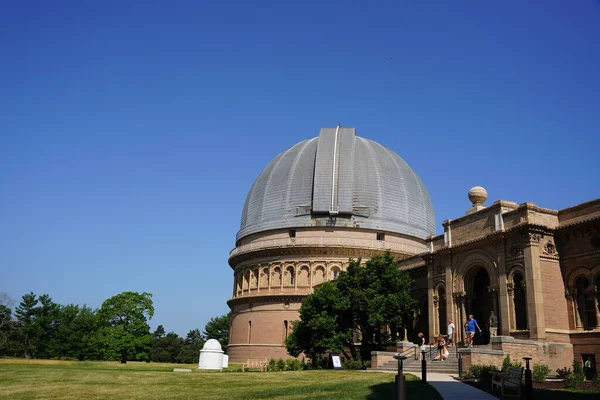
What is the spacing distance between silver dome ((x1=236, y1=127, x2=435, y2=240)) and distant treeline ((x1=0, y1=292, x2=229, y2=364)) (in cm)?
1496

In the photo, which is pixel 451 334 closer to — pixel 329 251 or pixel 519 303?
pixel 519 303

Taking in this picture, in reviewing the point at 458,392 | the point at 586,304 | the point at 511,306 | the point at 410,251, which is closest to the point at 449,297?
the point at 511,306

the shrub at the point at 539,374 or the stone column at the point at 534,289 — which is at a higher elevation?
the stone column at the point at 534,289

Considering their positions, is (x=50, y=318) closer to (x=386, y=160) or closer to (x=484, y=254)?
(x=386, y=160)

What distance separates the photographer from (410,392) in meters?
15.6

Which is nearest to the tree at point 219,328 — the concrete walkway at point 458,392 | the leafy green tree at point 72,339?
the leafy green tree at point 72,339

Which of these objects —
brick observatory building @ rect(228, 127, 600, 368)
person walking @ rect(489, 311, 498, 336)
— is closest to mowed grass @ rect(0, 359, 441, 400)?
brick observatory building @ rect(228, 127, 600, 368)

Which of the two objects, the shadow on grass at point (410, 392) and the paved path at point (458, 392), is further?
the paved path at point (458, 392)

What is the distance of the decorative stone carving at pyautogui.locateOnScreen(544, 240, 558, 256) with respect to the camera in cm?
2739

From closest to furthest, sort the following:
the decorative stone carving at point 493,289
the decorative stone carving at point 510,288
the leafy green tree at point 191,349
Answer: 1. the decorative stone carving at point 510,288
2. the decorative stone carving at point 493,289
3. the leafy green tree at point 191,349

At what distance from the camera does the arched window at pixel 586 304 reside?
86.9 feet

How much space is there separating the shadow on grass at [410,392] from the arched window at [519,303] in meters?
11.8

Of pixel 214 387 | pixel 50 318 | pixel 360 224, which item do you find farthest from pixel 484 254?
pixel 50 318

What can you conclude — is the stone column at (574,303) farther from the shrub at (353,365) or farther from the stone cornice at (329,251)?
the stone cornice at (329,251)
